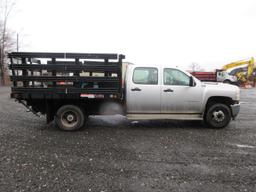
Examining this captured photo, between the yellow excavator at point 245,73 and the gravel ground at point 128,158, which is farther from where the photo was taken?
the yellow excavator at point 245,73

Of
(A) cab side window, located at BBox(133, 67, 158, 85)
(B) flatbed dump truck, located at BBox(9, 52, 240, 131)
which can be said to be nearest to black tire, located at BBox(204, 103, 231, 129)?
(B) flatbed dump truck, located at BBox(9, 52, 240, 131)

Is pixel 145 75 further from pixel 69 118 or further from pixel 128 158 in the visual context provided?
pixel 128 158

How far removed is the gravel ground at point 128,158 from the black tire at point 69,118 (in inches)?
9.4

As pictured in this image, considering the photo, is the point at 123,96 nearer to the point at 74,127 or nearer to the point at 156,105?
the point at 156,105

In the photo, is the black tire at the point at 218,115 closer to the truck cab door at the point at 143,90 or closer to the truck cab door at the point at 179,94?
the truck cab door at the point at 179,94

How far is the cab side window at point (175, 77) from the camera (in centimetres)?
623

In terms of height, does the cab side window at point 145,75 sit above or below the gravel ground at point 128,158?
Answer: above

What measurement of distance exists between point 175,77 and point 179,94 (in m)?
0.54

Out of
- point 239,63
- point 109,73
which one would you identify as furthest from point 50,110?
A: point 239,63

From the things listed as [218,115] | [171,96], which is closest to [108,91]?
[171,96]

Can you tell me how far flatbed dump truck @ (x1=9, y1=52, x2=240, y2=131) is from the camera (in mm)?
5727

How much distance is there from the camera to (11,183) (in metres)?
3.20

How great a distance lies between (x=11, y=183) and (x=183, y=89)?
4886 millimetres

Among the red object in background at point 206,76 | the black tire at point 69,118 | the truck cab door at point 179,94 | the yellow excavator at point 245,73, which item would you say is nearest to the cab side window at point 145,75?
the truck cab door at point 179,94
